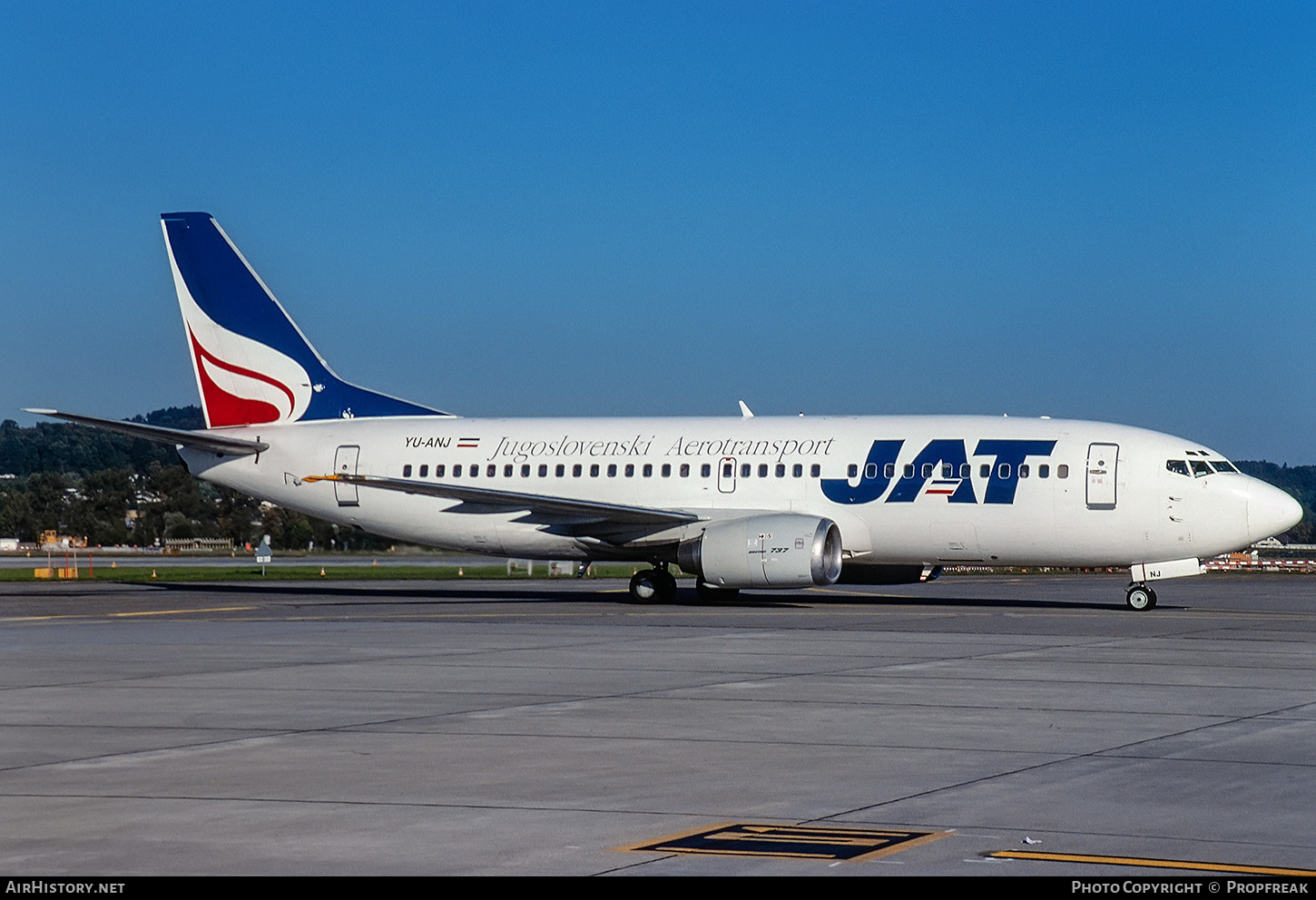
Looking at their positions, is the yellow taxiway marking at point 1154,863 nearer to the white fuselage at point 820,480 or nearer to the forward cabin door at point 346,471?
the white fuselage at point 820,480

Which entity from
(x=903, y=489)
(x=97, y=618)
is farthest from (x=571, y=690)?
(x=903, y=489)

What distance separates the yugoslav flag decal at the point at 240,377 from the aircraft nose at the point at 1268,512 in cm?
2058

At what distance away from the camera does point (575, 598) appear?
36.2 metres

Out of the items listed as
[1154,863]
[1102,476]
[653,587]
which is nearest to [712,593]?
[653,587]

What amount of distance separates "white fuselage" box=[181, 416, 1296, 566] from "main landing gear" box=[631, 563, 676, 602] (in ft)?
1.83

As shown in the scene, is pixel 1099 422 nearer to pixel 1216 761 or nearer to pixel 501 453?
pixel 501 453

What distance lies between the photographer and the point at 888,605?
32.7m

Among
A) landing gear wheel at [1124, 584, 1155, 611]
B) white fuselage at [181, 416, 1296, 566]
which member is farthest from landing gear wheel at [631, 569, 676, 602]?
landing gear wheel at [1124, 584, 1155, 611]

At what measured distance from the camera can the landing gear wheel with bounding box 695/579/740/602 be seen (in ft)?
111

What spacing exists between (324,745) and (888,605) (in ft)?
70.9

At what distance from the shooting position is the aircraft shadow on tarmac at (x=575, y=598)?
108 ft

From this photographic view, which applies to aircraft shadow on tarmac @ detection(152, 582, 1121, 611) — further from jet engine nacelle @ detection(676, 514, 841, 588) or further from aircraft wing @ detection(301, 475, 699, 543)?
aircraft wing @ detection(301, 475, 699, 543)

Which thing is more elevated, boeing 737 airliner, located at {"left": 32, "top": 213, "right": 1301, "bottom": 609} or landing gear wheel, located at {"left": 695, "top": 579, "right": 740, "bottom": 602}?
boeing 737 airliner, located at {"left": 32, "top": 213, "right": 1301, "bottom": 609}

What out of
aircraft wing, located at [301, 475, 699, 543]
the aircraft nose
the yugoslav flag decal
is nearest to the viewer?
the aircraft nose
